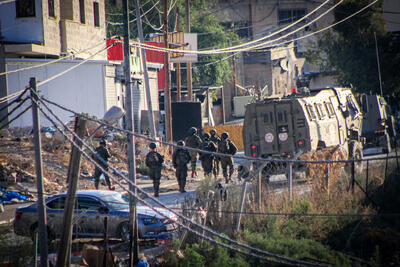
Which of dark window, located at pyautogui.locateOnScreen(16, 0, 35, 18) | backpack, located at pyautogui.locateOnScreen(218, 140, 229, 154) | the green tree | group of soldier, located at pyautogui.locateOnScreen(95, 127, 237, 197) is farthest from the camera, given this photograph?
the green tree

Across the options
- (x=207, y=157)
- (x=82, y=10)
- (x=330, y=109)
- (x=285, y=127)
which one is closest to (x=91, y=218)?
(x=207, y=157)

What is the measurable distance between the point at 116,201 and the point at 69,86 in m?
16.0

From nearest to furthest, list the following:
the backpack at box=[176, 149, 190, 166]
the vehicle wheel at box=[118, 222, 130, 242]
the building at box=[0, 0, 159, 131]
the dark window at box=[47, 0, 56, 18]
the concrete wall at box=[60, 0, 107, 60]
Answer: the vehicle wheel at box=[118, 222, 130, 242] → the backpack at box=[176, 149, 190, 166] → the building at box=[0, 0, 159, 131] → the dark window at box=[47, 0, 56, 18] → the concrete wall at box=[60, 0, 107, 60]

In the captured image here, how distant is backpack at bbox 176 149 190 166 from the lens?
17328mm

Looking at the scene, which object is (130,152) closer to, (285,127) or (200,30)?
(285,127)

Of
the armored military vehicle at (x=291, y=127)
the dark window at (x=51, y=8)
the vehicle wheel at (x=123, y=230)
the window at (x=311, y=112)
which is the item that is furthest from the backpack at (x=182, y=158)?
the dark window at (x=51, y=8)

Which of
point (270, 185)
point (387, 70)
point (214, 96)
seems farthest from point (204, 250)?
point (214, 96)

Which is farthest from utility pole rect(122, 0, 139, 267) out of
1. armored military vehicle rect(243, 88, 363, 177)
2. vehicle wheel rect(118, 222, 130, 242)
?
armored military vehicle rect(243, 88, 363, 177)

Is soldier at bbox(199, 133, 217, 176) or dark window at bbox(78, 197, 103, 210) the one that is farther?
soldier at bbox(199, 133, 217, 176)

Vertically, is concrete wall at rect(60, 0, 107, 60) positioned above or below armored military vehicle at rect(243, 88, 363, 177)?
above

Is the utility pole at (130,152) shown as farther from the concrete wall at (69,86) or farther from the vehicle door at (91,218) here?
the concrete wall at (69,86)

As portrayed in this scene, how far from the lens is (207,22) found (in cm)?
5178

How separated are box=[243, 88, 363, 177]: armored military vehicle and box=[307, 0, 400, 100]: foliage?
15.1 meters

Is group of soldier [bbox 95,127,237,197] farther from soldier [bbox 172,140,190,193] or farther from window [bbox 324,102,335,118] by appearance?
window [bbox 324,102,335,118]
